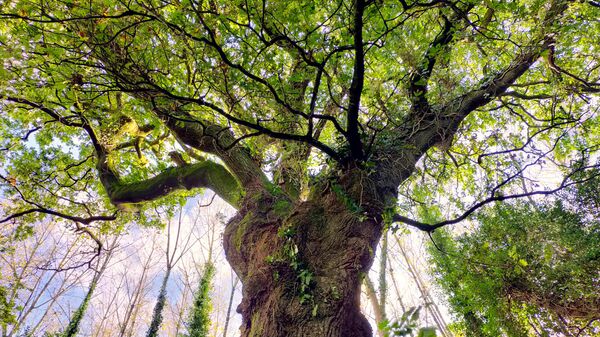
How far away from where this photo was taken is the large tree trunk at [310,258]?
222 cm

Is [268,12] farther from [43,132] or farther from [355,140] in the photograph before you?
[43,132]

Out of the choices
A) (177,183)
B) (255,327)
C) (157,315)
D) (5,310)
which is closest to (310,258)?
(255,327)

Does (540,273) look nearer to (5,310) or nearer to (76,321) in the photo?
(5,310)

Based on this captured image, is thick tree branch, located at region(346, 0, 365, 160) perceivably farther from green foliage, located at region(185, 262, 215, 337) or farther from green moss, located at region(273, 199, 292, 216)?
green foliage, located at region(185, 262, 215, 337)

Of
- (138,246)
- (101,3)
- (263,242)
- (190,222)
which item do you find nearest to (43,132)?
(101,3)

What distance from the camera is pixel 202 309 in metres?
10.6

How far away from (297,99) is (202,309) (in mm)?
10059

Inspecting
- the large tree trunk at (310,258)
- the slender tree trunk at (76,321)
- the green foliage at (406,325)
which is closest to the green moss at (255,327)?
the large tree trunk at (310,258)

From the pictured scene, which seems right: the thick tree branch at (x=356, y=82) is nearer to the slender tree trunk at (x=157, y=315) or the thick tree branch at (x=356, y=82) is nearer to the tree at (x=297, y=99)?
the tree at (x=297, y=99)

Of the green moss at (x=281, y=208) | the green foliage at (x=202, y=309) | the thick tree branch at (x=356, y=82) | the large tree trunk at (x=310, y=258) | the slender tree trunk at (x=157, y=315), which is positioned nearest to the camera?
the thick tree branch at (x=356, y=82)

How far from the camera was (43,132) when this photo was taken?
5.54m

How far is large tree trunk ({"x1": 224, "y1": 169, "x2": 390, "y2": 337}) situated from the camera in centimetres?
222

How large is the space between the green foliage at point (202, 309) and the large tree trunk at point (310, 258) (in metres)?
8.90

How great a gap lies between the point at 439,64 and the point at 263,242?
3122 millimetres
